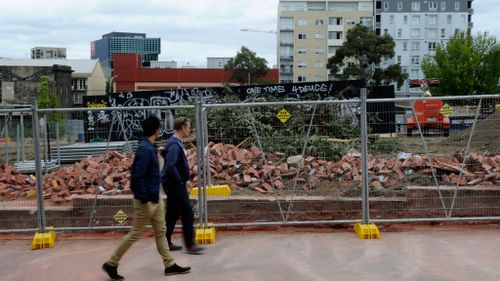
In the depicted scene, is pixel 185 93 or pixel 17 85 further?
pixel 17 85

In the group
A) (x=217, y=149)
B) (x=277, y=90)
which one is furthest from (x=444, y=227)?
(x=277, y=90)

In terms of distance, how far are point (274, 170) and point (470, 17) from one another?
104 m

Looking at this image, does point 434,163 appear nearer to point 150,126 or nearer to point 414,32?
point 150,126

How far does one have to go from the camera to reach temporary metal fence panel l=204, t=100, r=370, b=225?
28.7 feet

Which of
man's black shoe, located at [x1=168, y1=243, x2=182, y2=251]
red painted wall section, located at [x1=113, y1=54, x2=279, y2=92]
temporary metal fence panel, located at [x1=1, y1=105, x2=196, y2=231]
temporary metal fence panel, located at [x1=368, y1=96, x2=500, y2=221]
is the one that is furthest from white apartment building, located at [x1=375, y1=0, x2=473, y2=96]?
man's black shoe, located at [x1=168, y1=243, x2=182, y2=251]

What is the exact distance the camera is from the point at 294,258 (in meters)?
7.15

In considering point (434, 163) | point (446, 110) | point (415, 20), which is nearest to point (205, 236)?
point (446, 110)

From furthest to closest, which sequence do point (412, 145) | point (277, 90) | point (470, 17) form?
1. point (470, 17)
2. point (277, 90)
3. point (412, 145)

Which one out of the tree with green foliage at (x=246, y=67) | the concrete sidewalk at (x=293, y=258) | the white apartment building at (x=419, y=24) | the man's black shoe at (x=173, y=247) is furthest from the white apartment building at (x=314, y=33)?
the man's black shoe at (x=173, y=247)

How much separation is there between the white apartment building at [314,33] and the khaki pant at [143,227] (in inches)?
3795

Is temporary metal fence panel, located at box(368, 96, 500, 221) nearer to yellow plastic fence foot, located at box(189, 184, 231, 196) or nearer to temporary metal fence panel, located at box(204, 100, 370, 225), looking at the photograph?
temporary metal fence panel, located at box(204, 100, 370, 225)

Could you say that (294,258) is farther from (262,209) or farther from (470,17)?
(470,17)

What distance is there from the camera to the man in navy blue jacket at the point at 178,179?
7035mm

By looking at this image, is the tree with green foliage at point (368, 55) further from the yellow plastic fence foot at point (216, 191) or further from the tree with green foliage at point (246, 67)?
the yellow plastic fence foot at point (216, 191)
